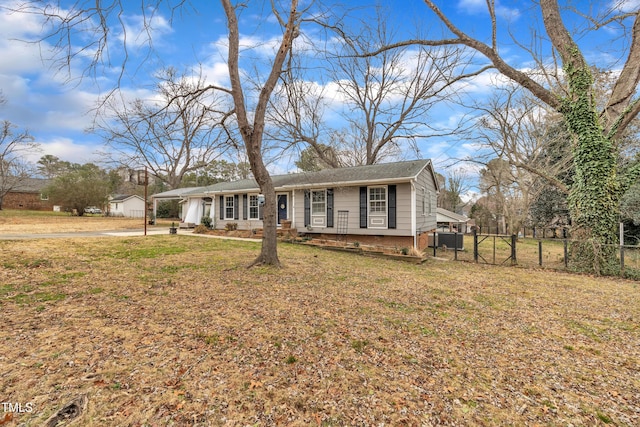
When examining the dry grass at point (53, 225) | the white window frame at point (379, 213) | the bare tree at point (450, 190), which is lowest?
the dry grass at point (53, 225)

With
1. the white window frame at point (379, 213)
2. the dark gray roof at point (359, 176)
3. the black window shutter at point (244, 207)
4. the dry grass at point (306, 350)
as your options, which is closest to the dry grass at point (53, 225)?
the black window shutter at point (244, 207)

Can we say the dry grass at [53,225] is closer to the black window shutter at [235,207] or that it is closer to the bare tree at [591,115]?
the black window shutter at [235,207]

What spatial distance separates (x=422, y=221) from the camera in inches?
484

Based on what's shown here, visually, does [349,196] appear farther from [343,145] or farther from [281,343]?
[343,145]

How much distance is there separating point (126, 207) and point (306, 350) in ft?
132

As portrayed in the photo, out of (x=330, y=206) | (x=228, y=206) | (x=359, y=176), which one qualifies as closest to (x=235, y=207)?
(x=228, y=206)

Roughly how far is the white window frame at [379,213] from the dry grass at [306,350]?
17.8ft

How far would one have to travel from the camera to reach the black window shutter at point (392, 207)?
36.0 feet

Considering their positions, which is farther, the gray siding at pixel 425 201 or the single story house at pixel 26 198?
the single story house at pixel 26 198

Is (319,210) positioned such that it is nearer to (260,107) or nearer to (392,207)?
(392,207)

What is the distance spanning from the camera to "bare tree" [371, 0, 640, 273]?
798 centimetres

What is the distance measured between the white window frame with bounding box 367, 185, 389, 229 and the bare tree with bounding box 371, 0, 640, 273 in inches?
225

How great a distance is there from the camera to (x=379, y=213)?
11438 mm

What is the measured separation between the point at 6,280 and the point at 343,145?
21.9 metres
